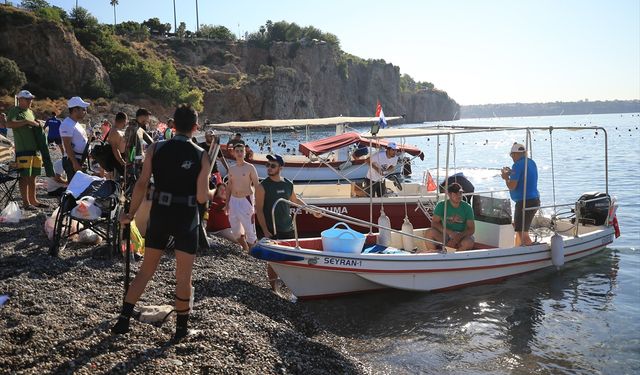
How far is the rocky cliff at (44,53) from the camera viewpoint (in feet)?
230

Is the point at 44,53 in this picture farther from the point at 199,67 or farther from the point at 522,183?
the point at 522,183

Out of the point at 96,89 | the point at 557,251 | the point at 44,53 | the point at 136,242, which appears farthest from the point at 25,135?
the point at 44,53

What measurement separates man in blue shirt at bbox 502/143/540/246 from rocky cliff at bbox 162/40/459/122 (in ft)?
313

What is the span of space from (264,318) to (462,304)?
405 centimetres

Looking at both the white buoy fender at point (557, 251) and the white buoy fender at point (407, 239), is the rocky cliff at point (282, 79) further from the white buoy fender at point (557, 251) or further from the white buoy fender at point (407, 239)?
the white buoy fender at point (557, 251)

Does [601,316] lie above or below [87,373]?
below

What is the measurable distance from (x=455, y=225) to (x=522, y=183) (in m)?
1.56

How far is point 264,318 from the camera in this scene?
7.02m

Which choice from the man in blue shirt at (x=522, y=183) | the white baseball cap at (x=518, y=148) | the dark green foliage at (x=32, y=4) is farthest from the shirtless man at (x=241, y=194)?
the dark green foliage at (x=32, y=4)

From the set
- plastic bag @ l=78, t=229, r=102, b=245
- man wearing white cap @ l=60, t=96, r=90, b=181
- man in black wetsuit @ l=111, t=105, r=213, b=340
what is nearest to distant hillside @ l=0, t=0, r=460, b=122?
man wearing white cap @ l=60, t=96, r=90, b=181

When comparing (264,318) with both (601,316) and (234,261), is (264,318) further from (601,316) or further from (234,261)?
(601,316)

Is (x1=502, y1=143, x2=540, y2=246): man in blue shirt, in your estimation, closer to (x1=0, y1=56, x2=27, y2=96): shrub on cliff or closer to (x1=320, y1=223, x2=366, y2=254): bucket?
(x1=320, y1=223, x2=366, y2=254): bucket

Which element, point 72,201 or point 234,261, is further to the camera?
point 234,261

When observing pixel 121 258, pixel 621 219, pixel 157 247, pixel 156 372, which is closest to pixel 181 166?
pixel 157 247
